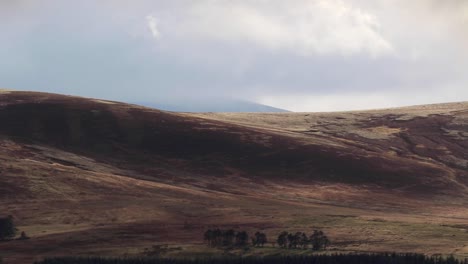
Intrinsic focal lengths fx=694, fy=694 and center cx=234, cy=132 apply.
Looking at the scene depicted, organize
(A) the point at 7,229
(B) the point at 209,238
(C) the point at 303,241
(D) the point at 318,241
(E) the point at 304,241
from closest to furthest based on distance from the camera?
(D) the point at 318,241 < (E) the point at 304,241 < (C) the point at 303,241 < (B) the point at 209,238 < (A) the point at 7,229

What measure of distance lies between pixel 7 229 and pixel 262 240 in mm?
40521

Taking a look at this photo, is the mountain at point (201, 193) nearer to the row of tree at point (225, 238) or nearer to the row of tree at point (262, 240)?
the row of tree at point (225, 238)

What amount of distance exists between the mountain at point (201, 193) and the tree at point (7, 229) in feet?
8.17

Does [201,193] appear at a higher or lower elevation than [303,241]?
lower

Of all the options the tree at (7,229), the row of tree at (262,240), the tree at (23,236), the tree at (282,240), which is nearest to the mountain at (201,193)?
the tree at (23,236)

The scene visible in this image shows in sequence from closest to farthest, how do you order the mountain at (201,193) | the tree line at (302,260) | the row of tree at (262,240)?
the tree line at (302,260)
the row of tree at (262,240)
the mountain at (201,193)

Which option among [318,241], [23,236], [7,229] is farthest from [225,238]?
[7,229]

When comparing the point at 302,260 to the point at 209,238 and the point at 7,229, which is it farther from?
the point at 7,229

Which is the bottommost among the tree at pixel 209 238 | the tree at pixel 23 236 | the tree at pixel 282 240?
the tree at pixel 23 236

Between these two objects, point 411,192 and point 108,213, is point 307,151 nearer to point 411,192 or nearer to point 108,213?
point 411,192

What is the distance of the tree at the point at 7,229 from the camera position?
106669 millimetres

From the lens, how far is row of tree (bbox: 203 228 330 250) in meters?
95.9

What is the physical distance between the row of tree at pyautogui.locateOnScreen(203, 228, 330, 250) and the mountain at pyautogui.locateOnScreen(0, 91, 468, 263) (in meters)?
2.26

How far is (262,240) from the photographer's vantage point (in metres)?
97.6
